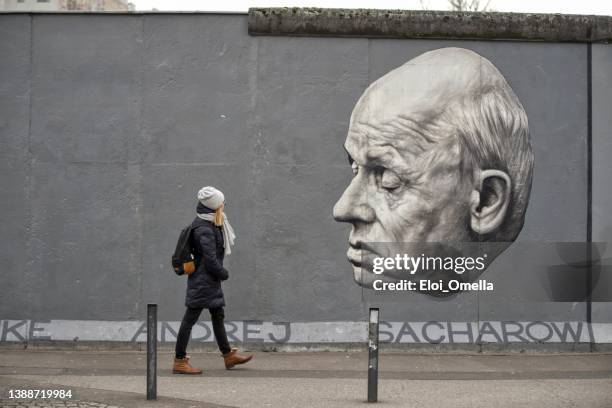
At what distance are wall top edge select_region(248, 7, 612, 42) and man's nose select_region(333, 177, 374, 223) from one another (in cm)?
187

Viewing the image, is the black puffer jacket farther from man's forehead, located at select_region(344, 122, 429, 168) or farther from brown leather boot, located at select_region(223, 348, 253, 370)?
man's forehead, located at select_region(344, 122, 429, 168)

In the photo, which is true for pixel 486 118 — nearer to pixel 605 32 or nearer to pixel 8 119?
pixel 605 32

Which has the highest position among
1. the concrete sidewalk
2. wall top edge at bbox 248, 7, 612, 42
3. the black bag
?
wall top edge at bbox 248, 7, 612, 42

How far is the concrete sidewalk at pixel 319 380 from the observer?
8695 millimetres

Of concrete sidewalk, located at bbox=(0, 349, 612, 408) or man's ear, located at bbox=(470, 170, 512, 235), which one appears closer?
concrete sidewalk, located at bbox=(0, 349, 612, 408)

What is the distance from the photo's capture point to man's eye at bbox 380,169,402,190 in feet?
38.4

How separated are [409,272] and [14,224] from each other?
15.9 ft

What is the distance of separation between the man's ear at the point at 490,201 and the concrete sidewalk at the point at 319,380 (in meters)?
1.61

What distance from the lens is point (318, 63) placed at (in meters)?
11.8

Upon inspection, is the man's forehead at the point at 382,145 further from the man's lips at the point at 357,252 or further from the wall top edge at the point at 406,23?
the wall top edge at the point at 406,23

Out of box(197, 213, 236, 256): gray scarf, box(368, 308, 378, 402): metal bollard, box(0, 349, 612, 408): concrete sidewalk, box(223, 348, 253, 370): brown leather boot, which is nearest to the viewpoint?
box(368, 308, 378, 402): metal bollard

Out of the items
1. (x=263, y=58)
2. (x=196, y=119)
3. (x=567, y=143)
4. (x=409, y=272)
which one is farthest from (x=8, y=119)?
(x=567, y=143)
